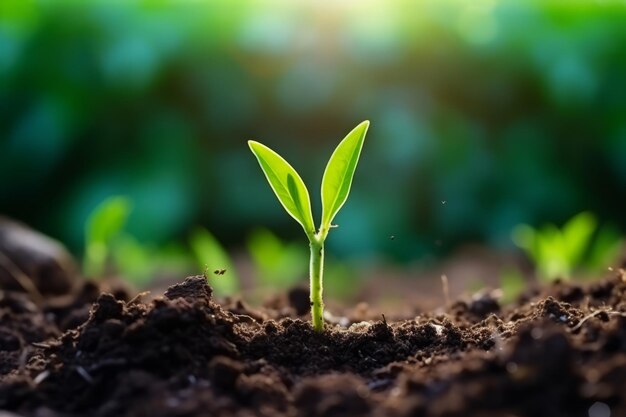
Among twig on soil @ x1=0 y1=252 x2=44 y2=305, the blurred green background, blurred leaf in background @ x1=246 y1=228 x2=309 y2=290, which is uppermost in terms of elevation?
the blurred green background

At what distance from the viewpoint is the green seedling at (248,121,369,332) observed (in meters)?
1.86

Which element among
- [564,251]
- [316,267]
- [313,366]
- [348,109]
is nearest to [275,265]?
[564,251]

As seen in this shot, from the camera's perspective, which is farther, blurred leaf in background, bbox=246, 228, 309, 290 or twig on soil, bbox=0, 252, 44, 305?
blurred leaf in background, bbox=246, 228, 309, 290

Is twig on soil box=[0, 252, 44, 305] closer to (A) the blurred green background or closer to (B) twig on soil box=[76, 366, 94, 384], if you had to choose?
(B) twig on soil box=[76, 366, 94, 384]

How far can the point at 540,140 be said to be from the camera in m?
5.27

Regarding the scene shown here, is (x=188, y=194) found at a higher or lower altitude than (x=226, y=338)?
higher

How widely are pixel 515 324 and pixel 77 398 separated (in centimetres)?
111

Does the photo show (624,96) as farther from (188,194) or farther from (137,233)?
(137,233)

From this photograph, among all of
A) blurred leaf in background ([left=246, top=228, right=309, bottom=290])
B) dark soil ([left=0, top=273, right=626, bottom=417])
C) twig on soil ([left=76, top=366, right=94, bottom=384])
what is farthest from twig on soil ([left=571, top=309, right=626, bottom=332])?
blurred leaf in background ([left=246, top=228, right=309, bottom=290])

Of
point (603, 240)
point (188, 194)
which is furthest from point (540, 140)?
point (188, 194)

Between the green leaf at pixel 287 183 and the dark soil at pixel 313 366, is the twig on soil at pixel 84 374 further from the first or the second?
the green leaf at pixel 287 183

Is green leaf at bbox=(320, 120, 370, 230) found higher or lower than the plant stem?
higher

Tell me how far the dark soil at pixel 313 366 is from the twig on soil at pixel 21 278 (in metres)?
0.97

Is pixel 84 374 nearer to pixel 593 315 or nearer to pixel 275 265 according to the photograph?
pixel 593 315
